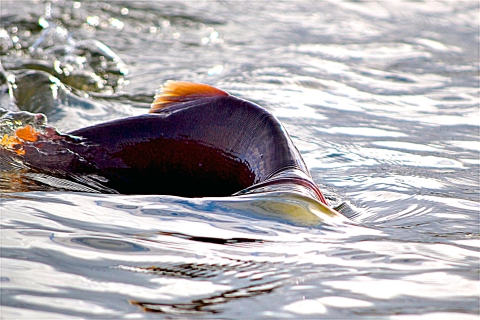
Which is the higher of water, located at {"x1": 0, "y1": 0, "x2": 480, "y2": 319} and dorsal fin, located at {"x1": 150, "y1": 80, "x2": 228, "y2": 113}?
dorsal fin, located at {"x1": 150, "y1": 80, "x2": 228, "y2": 113}

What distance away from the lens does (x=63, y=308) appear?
1554mm

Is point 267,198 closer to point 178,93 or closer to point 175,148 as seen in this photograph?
point 175,148

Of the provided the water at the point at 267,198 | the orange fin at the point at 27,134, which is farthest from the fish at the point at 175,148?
the water at the point at 267,198

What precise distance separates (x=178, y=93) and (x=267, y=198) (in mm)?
861

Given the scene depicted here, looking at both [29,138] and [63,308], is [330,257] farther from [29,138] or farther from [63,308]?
[29,138]

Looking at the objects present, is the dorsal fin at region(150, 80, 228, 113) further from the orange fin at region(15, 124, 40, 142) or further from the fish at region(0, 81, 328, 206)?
the orange fin at region(15, 124, 40, 142)

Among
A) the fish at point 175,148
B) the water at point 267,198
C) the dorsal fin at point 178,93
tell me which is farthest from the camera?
the dorsal fin at point 178,93

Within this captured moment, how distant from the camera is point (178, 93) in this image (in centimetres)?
288

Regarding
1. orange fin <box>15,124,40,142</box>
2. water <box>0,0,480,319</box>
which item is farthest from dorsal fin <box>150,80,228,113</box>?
water <box>0,0,480,319</box>

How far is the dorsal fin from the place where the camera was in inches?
112

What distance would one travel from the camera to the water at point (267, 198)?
1673 millimetres

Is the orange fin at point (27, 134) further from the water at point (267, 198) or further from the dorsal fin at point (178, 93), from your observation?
the dorsal fin at point (178, 93)

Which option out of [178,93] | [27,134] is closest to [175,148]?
[178,93]

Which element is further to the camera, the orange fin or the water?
the orange fin
